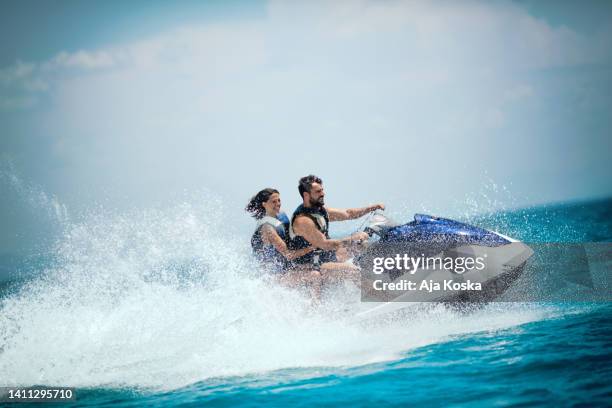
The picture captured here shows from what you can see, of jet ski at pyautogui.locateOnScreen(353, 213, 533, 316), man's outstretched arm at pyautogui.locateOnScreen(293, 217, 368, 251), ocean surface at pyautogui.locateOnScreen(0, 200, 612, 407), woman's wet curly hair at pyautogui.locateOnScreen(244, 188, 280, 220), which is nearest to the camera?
ocean surface at pyautogui.locateOnScreen(0, 200, 612, 407)

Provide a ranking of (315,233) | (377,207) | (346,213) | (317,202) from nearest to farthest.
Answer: (315,233)
(317,202)
(377,207)
(346,213)

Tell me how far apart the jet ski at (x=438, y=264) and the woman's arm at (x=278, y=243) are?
0.70 metres

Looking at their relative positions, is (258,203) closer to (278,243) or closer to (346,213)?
(278,243)

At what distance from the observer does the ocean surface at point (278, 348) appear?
12.7 ft

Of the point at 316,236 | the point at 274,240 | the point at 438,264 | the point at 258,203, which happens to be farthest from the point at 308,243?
the point at 438,264

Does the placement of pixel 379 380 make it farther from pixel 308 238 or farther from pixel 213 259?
pixel 213 259

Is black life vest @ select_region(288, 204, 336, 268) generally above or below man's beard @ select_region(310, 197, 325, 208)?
below

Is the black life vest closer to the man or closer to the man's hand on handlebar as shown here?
the man

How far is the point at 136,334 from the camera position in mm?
5746

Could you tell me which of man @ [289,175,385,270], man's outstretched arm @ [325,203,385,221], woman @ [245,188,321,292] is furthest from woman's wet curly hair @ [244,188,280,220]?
man's outstretched arm @ [325,203,385,221]

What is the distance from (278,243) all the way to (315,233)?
433mm

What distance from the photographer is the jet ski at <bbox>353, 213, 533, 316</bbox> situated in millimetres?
5176

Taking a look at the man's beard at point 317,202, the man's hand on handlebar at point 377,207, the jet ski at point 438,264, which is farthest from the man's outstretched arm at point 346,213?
the man's beard at point 317,202

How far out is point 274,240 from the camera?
522cm
